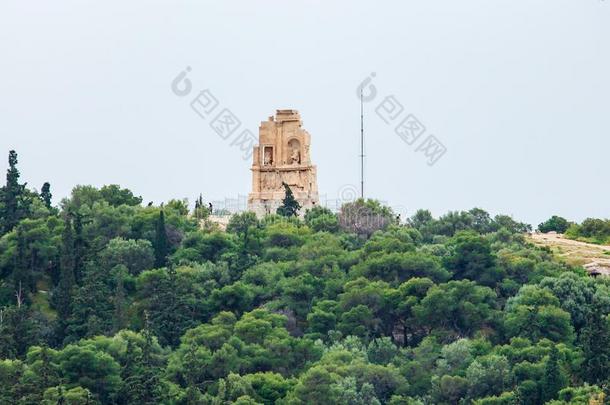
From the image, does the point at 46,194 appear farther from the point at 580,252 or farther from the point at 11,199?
the point at 580,252

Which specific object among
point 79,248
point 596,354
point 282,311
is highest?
→ point 79,248

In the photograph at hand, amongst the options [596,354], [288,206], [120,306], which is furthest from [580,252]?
[120,306]

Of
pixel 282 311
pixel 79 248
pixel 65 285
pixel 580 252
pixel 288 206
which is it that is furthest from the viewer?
pixel 288 206

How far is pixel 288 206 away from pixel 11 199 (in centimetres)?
1183

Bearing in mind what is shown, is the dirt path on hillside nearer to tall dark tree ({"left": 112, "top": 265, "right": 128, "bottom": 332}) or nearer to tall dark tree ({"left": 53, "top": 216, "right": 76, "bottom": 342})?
tall dark tree ({"left": 112, "top": 265, "right": 128, "bottom": 332})

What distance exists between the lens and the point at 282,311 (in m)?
83.9

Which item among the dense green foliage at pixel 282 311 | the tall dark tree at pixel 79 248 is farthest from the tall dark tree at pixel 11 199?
the tall dark tree at pixel 79 248

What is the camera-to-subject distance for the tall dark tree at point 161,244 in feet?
288

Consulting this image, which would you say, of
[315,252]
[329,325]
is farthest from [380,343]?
[315,252]

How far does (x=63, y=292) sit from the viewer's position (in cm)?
8194

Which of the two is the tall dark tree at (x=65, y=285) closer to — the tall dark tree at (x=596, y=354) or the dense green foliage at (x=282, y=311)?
the dense green foliage at (x=282, y=311)

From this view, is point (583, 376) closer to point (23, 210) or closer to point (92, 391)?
point (92, 391)

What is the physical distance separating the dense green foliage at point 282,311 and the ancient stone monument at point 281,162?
3.73m

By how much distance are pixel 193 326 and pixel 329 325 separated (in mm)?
4710
